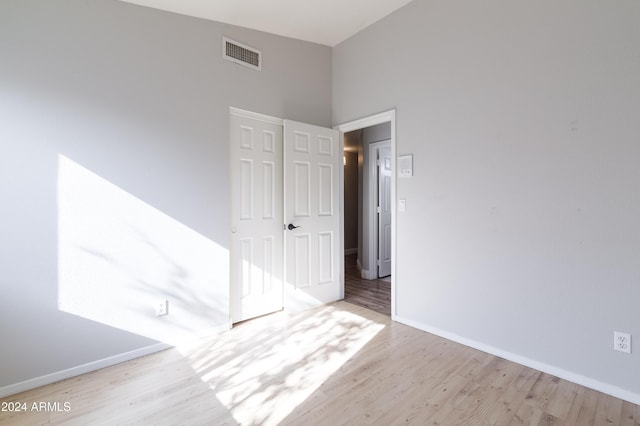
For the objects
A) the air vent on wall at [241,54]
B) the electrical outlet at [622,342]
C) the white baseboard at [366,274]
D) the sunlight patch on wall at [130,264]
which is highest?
the air vent on wall at [241,54]

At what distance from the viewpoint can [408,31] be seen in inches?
115

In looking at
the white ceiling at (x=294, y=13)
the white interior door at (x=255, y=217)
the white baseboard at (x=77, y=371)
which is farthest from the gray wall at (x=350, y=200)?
the white baseboard at (x=77, y=371)

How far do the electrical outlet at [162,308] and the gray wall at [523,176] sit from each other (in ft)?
7.00

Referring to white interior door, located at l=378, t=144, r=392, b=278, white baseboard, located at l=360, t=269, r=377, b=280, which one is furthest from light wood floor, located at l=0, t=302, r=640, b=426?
white interior door, located at l=378, t=144, r=392, b=278

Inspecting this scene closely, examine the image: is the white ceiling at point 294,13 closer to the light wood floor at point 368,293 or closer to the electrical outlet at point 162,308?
the electrical outlet at point 162,308

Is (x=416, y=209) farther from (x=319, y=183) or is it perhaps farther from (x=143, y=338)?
(x=143, y=338)

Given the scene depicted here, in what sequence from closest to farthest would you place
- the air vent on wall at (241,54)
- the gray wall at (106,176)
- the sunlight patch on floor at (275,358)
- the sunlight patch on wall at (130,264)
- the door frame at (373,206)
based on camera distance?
the sunlight patch on floor at (275,358)
the gray wall at (106,176)
the sunlight patch on wall at (130,264)
the air vent on wall at (241,54)
the door frame at (373,206)

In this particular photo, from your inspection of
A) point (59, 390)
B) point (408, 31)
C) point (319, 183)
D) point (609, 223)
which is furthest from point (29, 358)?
point (408, 31)

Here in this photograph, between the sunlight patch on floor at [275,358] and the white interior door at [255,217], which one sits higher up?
the white interior door at [255,217]

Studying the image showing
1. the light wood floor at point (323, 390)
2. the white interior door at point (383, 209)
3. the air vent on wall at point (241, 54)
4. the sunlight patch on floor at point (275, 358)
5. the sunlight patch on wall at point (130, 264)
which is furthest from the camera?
the white interior door at point (383, 209)

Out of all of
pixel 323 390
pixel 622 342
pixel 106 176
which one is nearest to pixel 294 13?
pixel 106 176

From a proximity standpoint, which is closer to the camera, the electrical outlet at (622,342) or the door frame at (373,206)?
the electrical outlet at (622,342)

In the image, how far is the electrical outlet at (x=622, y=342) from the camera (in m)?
1.81

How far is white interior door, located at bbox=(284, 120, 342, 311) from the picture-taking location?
3.24 metres
